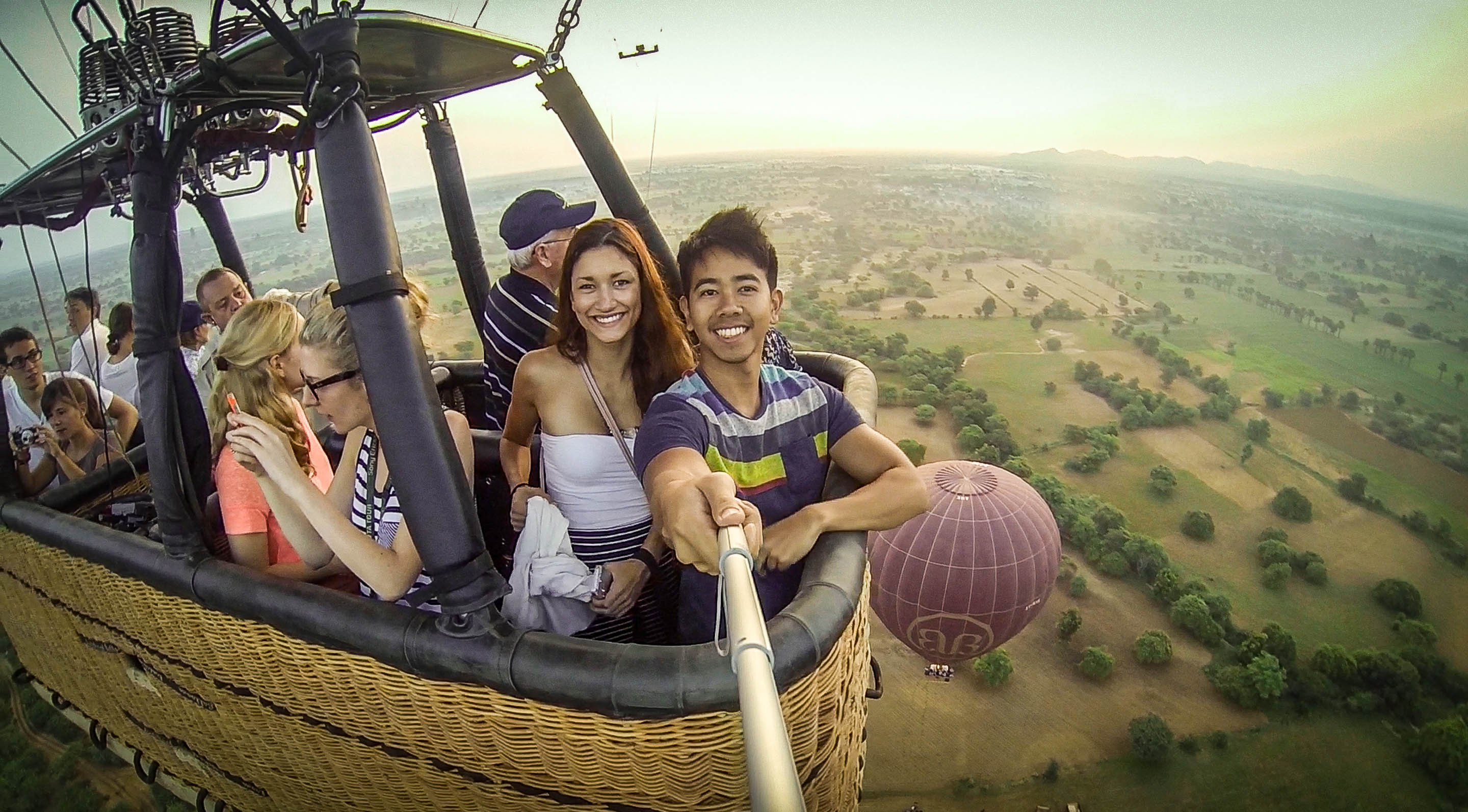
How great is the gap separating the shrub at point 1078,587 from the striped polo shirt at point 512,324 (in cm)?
2099

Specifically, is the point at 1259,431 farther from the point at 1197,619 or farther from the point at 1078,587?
the point at 1078,587

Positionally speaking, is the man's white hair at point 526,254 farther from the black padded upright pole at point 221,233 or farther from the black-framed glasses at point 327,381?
the black padded upright pole at point 221,233

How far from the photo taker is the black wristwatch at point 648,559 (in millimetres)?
1336

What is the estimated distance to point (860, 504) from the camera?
1121 mm

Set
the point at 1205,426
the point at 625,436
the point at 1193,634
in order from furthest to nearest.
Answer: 1. the point at 1205,426
2. the point at 1193,634
3. the point at 625,436

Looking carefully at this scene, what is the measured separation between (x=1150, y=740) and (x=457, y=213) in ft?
52.7

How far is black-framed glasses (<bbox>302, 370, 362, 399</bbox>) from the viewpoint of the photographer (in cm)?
135

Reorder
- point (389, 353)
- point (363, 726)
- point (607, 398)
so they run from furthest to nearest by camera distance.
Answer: point (607, 398) < point (363, 726) < point (389, 353)

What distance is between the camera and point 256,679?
47.1 inches

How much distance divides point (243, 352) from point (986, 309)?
41055mm

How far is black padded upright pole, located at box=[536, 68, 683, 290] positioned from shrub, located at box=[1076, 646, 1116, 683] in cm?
1736

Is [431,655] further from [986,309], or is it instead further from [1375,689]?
[986,309]

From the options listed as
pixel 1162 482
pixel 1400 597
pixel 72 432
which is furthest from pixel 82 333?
pixel 1162 482

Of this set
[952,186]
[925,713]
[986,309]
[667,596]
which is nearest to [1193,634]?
[925,713]
